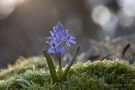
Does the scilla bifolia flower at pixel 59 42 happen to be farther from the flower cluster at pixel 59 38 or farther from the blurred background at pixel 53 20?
the blurred background at pixel 53 20

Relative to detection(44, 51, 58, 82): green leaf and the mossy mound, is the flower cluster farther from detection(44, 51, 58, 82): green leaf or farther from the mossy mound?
the mossy mound

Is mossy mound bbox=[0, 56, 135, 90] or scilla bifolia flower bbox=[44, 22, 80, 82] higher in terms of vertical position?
scilla bifolia flower bbox=[44, 22, 80, 82]

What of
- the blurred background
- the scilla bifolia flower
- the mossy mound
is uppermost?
the blurred background

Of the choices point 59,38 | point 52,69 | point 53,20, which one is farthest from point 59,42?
point 53,20

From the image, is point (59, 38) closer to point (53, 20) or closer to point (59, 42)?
point (59, 42)

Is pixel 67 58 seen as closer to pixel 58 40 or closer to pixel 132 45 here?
pixel 132 45

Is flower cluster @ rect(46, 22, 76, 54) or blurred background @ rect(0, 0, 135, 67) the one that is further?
blurred background @ rect(0, 0, 135, 67)

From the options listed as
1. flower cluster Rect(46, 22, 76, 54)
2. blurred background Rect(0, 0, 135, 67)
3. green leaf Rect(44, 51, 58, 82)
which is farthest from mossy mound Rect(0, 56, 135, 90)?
blurred background Rect(0, 0, 135, 67)

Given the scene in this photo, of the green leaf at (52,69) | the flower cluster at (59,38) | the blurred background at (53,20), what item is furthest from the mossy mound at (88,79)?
the blurred background at (53,20)
